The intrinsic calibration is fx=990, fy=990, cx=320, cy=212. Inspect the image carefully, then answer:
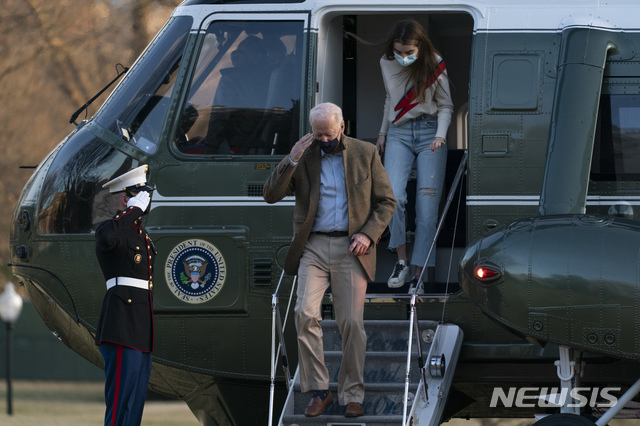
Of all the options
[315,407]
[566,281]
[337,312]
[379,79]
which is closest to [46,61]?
[379,79]

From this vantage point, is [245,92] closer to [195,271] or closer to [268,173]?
[268,173]

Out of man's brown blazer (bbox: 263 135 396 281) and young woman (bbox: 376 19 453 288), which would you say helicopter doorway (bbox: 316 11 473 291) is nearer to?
young woman (bbox: 376 19 453 288)

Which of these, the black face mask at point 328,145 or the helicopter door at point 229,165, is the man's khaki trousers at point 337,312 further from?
the helicopter door at point 229,165

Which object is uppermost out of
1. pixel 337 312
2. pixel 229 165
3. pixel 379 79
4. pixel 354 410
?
pixel 379 79

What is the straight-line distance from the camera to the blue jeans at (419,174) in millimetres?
6996

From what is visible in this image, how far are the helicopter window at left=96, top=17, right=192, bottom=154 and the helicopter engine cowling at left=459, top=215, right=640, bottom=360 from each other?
2.67m

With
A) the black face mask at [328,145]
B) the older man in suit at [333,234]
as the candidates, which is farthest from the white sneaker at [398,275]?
the black face mask at [328,145]

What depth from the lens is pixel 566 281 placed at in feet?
19.1

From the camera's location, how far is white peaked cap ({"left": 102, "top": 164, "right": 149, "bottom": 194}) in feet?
21.7

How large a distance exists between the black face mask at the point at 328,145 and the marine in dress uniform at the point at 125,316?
128 centimetres

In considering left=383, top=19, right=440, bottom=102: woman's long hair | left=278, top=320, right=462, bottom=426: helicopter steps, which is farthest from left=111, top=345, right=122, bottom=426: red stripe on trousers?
left=383, top=19, right=440, bottom=102: woman's long hair

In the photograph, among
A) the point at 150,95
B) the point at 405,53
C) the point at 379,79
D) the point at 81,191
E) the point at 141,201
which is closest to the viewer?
the point at 141,201

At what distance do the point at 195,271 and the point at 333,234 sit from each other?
1.44m

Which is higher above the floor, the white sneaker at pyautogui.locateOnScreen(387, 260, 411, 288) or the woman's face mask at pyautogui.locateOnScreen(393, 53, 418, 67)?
the woman's face mask at pyautogui.locateOnScreen(393, 53, 418, 67)
